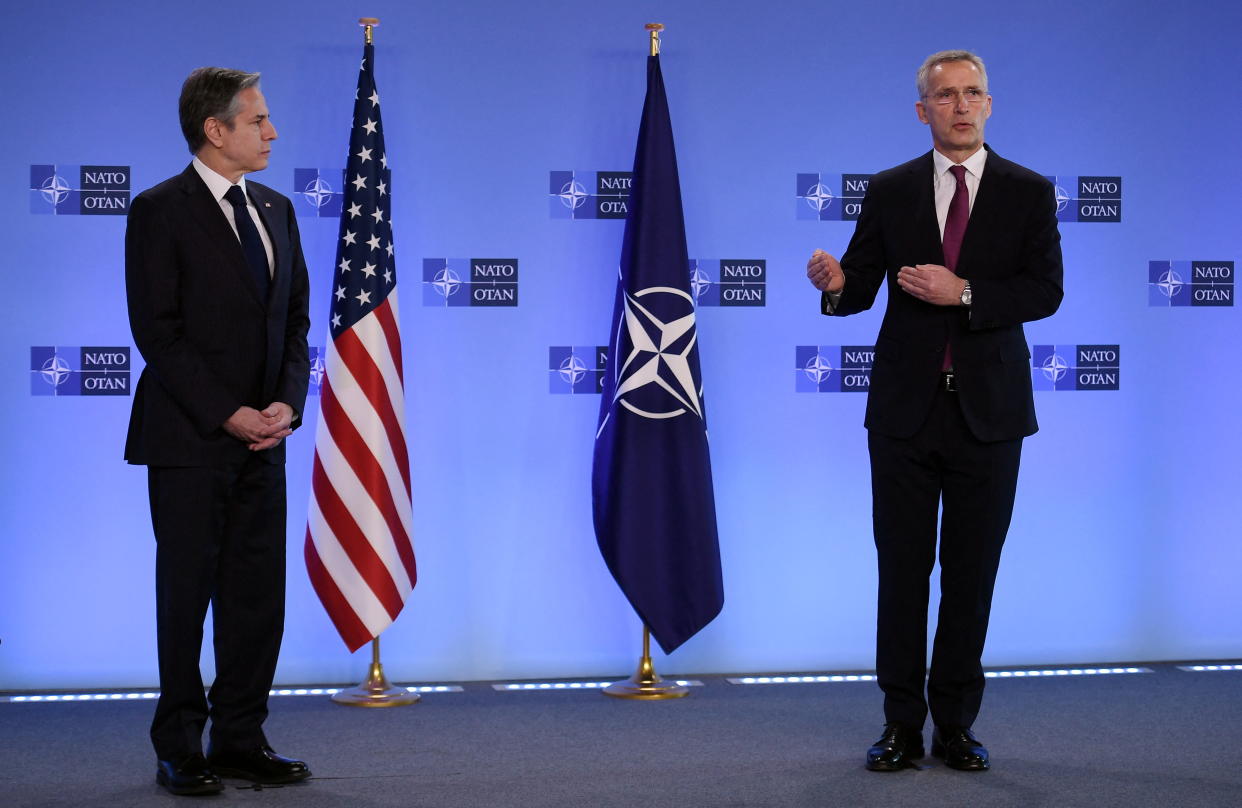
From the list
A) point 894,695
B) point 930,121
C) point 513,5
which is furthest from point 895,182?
point 513,5

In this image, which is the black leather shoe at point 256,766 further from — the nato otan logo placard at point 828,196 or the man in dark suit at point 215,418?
the nato otan logo placard at point 828,196

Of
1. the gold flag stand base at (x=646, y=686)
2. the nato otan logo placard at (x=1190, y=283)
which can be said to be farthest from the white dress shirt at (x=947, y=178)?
the nato otan logo placard at (x=1190, y=283)

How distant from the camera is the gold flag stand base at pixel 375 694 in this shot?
15.0 feet

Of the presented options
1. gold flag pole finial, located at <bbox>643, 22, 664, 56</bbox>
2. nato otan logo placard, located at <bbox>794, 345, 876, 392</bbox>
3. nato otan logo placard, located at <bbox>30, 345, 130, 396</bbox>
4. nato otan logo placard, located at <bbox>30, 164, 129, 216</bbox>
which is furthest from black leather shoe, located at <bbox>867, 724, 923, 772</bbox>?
nato otan logo placard, located at <bbox>30, 164, 129, 216</bbox>

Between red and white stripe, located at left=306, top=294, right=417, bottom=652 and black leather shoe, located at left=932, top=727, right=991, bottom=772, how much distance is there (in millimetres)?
1986

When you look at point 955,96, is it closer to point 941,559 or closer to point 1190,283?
point 941,559

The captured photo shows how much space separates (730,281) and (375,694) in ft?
6.66

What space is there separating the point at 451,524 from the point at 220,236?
76.9 inches

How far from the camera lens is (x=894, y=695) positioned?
3545mm

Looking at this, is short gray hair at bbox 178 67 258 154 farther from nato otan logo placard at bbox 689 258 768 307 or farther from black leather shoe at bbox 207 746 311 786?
nato otan logo placard at bbox 689 258 768 307

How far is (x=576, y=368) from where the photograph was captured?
510 cm

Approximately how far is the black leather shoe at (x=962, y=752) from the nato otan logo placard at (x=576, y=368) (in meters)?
2.03

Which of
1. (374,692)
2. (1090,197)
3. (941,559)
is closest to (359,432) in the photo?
(374,692)

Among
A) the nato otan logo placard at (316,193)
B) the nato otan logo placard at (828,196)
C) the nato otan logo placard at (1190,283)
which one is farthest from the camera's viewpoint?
the nato otan logo placard at (1190,283)
